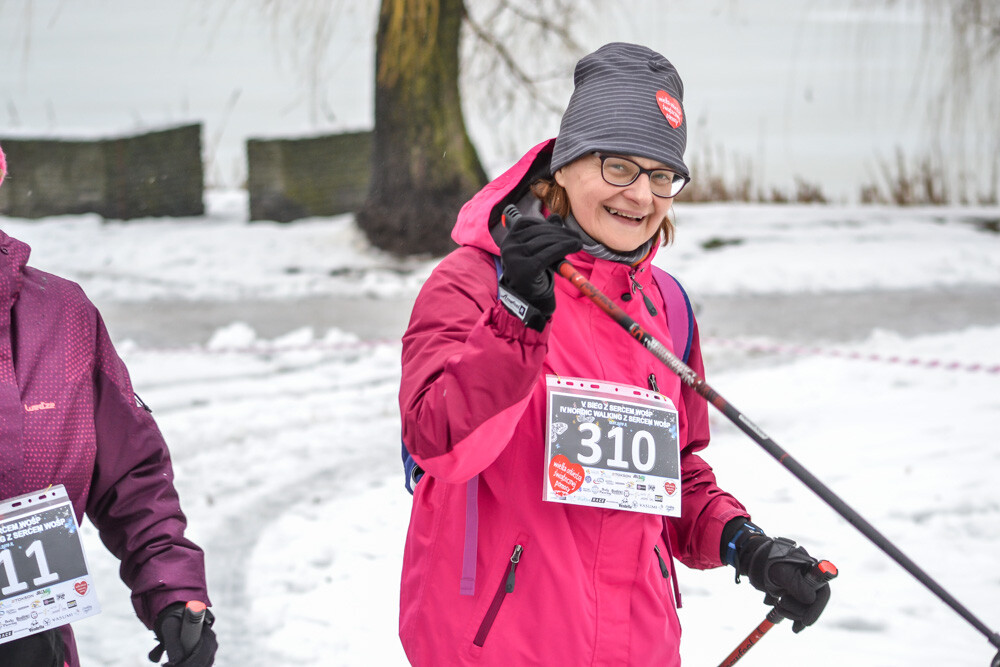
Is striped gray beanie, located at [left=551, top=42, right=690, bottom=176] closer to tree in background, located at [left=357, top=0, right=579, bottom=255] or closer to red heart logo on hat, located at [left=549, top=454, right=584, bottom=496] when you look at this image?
red heart logo on hat, located at [left=549, top=454, right=584, bottom=496]

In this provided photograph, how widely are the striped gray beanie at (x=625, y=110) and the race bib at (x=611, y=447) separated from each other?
421 mm

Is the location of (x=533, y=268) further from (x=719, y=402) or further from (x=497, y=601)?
(x=497, y=601)

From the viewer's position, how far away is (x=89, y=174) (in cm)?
877

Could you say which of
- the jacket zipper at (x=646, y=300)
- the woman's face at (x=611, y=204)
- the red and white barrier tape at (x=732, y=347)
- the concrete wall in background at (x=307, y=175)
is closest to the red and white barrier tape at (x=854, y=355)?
the red and white barrier tape at (x=732, y=347)

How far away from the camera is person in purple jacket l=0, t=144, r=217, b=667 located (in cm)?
163

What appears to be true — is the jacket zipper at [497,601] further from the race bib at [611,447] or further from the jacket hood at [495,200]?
the jacket hood at [495,200]

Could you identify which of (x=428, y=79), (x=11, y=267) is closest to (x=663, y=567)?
(x=11, y=267)

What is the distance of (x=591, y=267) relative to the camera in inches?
71.2

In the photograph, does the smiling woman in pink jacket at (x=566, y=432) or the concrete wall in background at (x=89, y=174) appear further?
the concrete wall in background at (x=89, y=174)

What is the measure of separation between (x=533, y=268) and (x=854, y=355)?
6.04 meters

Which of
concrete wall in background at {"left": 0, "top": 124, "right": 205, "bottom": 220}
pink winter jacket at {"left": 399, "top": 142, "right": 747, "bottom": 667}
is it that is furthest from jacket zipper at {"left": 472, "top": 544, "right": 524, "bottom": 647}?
concrete wall in background at {"left": 0, "top": 124, "right": 205, "bottom": 220}

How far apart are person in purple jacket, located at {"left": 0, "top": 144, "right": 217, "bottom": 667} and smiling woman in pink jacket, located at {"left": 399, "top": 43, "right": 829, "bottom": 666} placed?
1.37ft

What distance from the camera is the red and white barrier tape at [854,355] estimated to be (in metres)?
6.59

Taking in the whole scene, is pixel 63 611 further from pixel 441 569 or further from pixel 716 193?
pixel 716 193
